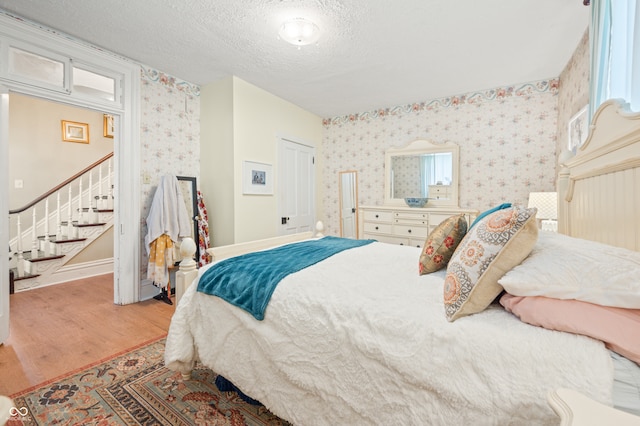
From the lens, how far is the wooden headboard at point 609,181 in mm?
1073

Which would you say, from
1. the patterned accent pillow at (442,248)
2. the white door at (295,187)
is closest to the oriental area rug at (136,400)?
the patterned accent pillow at (442,248)

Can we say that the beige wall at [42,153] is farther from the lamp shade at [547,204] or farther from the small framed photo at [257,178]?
the lamp shade at [547,204]

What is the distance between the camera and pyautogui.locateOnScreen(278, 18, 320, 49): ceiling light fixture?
87.0 inches

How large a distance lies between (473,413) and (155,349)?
85.1 inches

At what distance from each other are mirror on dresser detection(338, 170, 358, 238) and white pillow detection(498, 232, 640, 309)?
3707 millimetres

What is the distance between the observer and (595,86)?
1782 millimetres

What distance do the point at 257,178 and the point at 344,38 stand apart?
1859 mm

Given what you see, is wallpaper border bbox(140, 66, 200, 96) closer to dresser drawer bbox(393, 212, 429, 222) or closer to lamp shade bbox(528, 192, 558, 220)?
dresser drawer bbox(393, 212, 429, 222)

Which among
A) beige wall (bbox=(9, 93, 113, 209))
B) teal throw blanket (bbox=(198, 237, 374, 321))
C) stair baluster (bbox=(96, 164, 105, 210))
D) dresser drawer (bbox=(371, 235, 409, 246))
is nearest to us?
teal throw blanket (bbox=(198, 237, 374, 321))

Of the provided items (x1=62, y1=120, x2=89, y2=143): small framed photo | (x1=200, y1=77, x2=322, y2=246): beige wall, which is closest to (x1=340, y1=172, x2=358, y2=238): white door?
(x1=200, y1=77, x2=322, y2=246): beige wall

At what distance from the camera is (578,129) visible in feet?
8.09

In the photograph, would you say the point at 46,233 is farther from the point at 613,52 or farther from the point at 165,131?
the point at 613,52

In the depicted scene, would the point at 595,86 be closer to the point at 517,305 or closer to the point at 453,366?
the point at 517,305

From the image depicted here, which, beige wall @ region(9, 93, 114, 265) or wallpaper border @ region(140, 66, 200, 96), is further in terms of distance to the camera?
beige wall @ region(9, 93, 114, 265)
